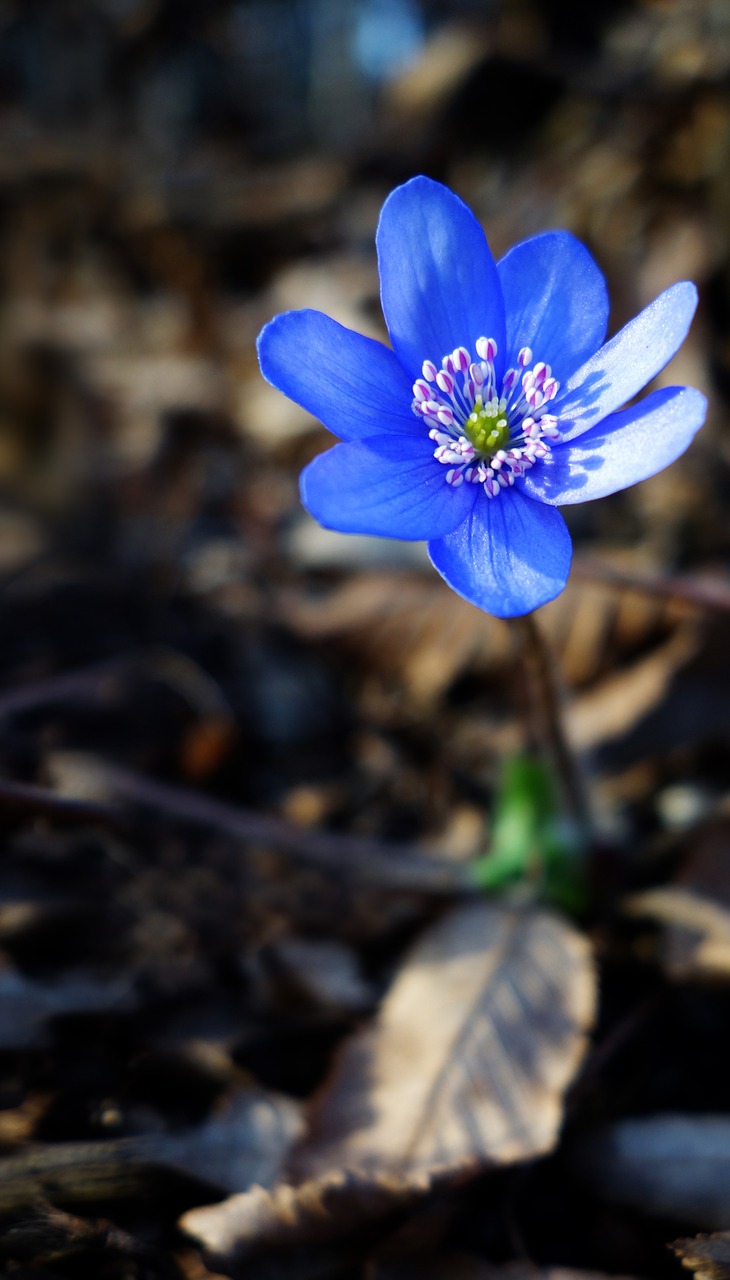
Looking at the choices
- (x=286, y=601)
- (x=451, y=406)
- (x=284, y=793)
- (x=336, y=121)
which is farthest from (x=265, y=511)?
(x=336, y=121)

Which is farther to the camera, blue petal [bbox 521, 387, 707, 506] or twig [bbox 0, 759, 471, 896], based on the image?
twig [bbox 0, 759, 471, 896]

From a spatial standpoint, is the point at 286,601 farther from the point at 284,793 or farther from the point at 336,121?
the point at 336,121

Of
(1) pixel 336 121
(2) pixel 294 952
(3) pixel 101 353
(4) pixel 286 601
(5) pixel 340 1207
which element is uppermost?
(1) pixel 336 121

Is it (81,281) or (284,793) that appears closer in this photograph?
(284,793)

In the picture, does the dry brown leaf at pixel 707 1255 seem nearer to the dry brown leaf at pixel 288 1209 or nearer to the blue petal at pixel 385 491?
the dry brown leaf at pixel 288 1209

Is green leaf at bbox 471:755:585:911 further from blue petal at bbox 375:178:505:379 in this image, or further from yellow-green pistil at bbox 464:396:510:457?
blue petal at bbox 375:178:505:379

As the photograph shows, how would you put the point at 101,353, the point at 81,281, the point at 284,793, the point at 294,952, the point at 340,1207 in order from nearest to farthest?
the point at 340,1207 → the point at 294,952 → the point at 284,793 → the point at 101,353 → the point at 81,281

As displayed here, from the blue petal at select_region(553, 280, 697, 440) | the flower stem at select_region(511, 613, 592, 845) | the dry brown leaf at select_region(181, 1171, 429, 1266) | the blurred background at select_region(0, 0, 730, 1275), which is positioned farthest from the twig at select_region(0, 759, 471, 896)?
the blue petal at select_region(553, 280, 697, 440)

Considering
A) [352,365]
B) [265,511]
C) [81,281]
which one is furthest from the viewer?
[81,281]
